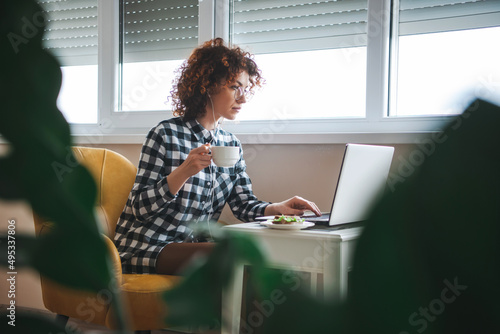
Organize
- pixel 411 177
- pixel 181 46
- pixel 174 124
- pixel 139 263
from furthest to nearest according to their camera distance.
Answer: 1. pixel 181 46
2. pixel 174 124
3. pixel 139 263
4. pixel 411 177

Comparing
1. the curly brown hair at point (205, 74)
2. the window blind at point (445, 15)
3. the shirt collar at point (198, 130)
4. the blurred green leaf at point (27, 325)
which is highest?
the window blind at point (445, 15)

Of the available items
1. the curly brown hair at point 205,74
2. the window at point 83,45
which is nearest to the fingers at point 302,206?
the curly brown hair at point 205,74

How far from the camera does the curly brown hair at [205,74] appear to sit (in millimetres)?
2248

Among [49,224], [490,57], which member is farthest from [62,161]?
[490,57]

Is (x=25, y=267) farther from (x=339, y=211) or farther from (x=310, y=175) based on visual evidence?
(x=310, y=175)

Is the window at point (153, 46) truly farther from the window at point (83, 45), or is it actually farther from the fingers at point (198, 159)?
the fingers at point (198, 159)

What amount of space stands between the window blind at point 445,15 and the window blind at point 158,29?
1.08m

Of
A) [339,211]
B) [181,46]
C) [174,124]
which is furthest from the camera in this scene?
[181,46]

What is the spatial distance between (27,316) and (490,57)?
2.30 metres

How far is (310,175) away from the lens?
7.77ft

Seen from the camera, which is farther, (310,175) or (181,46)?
(181,46)

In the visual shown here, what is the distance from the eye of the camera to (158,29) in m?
2.92

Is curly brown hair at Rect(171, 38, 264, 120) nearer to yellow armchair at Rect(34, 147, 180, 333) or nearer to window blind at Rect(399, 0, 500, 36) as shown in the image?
yellow armchair at Rect(34, 147, 180, 333)

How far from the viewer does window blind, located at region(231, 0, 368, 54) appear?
2.41 metres
